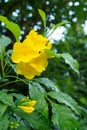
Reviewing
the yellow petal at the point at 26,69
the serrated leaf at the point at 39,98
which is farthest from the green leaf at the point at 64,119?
the yellow petal at the point at 26,69

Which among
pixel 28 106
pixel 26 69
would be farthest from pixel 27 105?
pixel 26 69

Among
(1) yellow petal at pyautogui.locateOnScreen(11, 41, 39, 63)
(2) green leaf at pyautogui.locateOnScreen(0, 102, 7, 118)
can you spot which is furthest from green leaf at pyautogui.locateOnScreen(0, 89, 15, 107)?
(1) yellow petal at pyautogui.locateOnScreen(11, 41, 39, 63)

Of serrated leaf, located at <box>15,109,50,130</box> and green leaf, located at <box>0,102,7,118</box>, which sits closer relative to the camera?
green leaf, located at <box>0,102,7,118</box>

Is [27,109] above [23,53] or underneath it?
underneath

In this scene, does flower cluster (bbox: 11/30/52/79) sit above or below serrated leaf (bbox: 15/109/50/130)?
above

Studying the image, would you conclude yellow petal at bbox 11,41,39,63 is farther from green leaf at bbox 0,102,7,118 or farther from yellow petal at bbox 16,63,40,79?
green leaf at bbox 0,102,7,118

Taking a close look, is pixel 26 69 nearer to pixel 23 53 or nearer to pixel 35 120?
pixel 23 53
